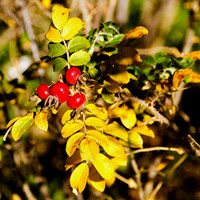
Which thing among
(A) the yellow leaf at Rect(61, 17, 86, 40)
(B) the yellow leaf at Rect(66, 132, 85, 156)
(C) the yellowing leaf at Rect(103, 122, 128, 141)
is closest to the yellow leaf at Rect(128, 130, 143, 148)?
(C) the yellowing leaf at Rect(103, 122, 128, 141)

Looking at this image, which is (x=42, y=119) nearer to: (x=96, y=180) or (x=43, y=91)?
(x=43, y=91)

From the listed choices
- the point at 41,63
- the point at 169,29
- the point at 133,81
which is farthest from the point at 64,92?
the point at 169,29

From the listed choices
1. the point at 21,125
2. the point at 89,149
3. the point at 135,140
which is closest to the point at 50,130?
the point at 135,140

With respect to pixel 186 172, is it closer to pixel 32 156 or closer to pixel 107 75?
pixel 32 156

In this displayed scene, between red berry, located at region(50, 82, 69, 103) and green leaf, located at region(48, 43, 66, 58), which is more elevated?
green leaf, located at region(48, 43, 66, 58)

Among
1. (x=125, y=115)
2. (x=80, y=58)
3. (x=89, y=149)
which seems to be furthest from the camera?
(x=125, y=115)

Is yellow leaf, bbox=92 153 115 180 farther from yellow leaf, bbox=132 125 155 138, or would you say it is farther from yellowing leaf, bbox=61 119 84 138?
yellow leaf, bbox=132 125 155 138

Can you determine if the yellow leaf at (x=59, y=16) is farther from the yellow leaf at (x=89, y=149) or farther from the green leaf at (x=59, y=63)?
the yellow leaf at (x=89, y=149)

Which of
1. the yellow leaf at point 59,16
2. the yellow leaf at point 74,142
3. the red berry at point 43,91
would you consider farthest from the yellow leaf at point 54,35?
the yellow leaf at point 74,142
